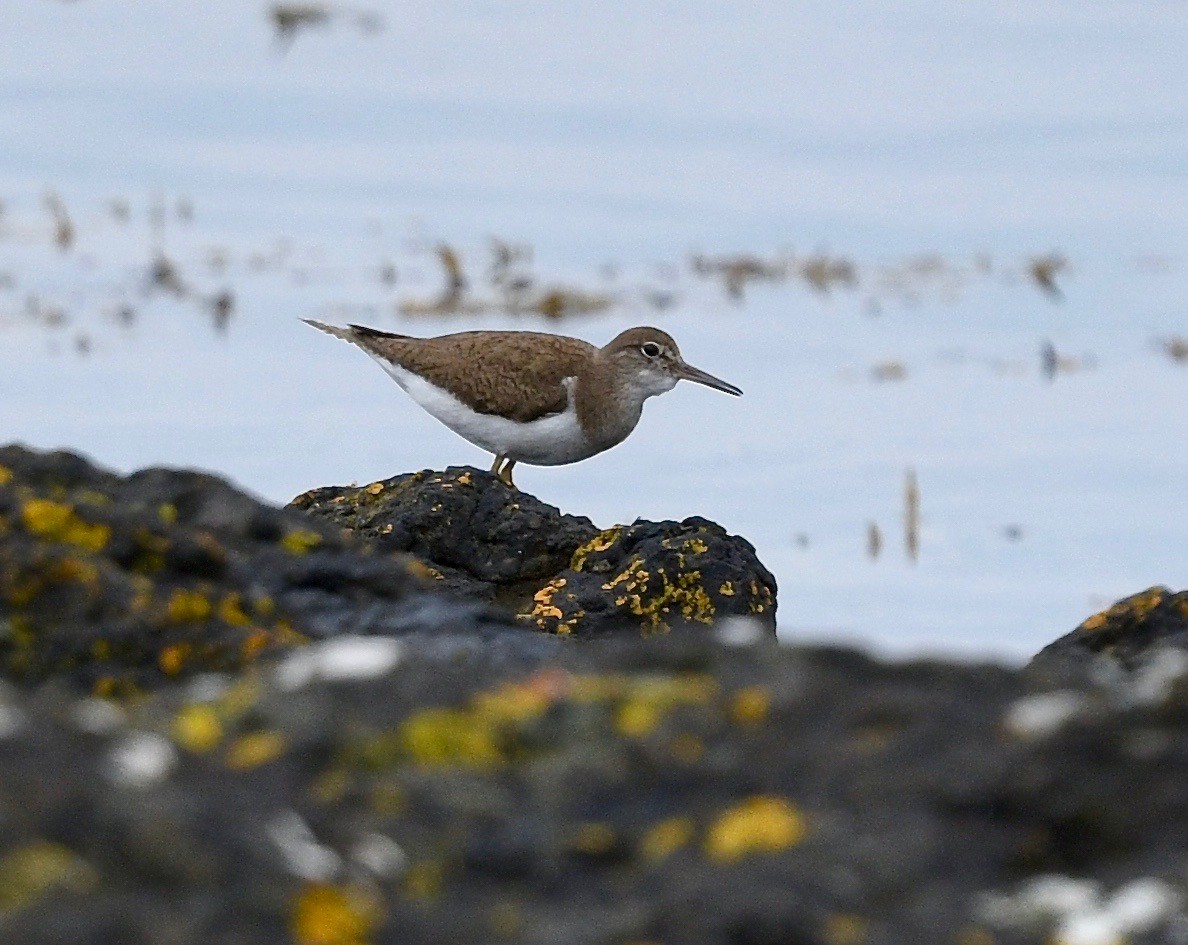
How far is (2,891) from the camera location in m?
2.37

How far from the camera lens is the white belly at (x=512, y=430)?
439 inches

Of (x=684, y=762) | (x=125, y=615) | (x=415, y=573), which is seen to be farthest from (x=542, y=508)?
(x=684, y=762)

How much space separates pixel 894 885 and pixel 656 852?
0.99 feet

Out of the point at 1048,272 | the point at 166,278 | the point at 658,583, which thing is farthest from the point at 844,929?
the point at 1048,272

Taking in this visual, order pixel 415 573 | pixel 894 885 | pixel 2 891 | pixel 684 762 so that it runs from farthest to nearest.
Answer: pixel 415 573, pixel 684 762, pixel 894 885, pixel 2 891

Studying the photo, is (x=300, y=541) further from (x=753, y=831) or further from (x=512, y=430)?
(x=512, y=430)

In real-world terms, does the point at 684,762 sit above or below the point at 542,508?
below

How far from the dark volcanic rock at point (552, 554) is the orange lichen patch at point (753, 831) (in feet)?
13.0

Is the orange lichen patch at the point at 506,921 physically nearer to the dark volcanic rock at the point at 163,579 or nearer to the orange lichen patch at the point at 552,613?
the dark volcanic rock at the point at 163,579

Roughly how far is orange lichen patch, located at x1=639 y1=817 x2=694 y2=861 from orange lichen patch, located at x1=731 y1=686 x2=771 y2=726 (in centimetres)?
23

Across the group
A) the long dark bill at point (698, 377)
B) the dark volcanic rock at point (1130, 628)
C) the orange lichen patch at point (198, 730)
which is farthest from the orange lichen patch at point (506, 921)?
the long dark bill at point (698, 377)

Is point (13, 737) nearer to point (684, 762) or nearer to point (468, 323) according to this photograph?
point (684, 762)

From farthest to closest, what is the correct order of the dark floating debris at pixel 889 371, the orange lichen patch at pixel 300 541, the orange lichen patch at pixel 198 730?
the dark floating debris at pixel 889 371, the orange lichen patch at pixel 300 541, the orange lichen patch at pixel 198 730

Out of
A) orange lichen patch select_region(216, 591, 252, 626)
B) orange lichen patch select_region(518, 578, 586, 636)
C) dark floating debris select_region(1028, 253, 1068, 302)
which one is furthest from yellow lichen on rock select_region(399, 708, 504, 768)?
dark floating debris select_region(1028, 253, 1068, 302)
